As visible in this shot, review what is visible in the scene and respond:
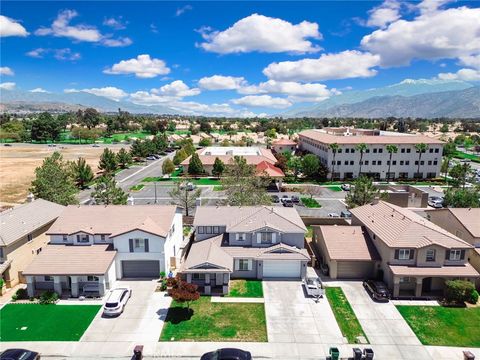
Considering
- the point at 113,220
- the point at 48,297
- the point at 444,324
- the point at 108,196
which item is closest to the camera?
the point at 444,324

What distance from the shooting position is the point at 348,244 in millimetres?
35688

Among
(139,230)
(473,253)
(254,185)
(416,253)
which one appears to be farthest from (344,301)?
(254,185)

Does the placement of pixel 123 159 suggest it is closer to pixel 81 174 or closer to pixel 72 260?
pixel 81 174

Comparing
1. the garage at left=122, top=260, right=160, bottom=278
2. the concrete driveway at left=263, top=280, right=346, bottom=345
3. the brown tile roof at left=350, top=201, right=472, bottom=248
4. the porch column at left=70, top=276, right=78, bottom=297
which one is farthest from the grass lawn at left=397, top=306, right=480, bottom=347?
the porch column at left=70, top=276, right=78, bottom=297

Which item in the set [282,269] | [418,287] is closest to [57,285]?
[282,269]

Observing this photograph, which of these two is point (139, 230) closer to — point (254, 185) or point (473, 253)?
point (254, 185)

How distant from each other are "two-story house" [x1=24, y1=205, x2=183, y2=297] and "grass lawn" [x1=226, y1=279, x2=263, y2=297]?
23.7 ft

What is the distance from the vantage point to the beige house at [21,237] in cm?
3188

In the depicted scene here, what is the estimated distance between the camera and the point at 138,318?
27625mm

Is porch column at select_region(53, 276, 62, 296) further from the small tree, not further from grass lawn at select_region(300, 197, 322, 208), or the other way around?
the small tree

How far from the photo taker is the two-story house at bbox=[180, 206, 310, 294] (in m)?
31.7

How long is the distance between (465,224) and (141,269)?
3471 cm

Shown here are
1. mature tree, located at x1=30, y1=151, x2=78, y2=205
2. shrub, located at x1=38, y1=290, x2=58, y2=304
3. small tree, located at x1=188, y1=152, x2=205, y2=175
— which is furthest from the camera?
small tree, located at x1=188, y1=152, x2=205, y2=175

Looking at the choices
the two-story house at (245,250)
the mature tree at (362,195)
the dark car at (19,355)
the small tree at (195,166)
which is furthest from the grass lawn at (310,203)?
the dark car at (19,355)
